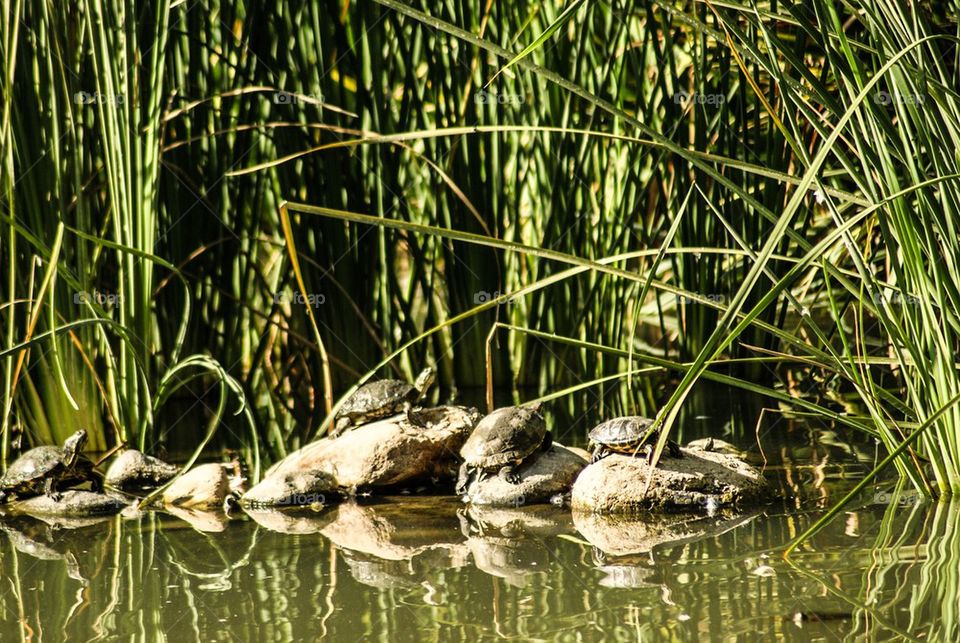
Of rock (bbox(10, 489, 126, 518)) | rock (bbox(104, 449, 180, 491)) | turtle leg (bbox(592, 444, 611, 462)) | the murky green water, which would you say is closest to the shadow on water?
the murky green water

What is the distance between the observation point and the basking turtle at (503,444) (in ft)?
8.95

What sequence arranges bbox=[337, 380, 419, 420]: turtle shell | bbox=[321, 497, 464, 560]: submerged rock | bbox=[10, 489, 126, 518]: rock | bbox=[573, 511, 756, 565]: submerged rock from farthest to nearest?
bbox=[337, 380, 419, 420]: turtle shell → bbox=[10, 489, 126, 518]: rock → bbox=[321, 497, 464, 560]: submerged rock → bbox=[573, 511, 756, 565]: submerged rock

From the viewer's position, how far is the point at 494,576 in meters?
1.94

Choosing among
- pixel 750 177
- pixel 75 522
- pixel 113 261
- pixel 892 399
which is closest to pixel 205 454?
pixel 75 522

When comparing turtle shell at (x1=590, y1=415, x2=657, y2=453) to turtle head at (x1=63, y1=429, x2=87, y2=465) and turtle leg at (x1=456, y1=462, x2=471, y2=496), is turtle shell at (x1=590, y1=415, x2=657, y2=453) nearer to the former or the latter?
turtle leg at (x1=456, y1=462, x2=471, y2=496)

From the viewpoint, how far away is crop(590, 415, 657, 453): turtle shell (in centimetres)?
265

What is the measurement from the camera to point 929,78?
1.84 m

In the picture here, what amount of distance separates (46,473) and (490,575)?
1540 millimetres

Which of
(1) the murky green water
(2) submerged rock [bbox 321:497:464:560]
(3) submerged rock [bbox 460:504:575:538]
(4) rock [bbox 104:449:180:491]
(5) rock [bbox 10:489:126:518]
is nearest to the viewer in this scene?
(1) the murky green water

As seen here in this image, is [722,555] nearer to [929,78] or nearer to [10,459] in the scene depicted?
[929,78]

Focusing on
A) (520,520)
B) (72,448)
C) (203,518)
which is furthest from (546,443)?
(72,448)

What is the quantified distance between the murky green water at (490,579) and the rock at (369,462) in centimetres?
26

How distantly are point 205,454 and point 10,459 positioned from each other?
65 cm

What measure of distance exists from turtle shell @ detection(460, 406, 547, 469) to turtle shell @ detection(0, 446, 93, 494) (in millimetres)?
1154
